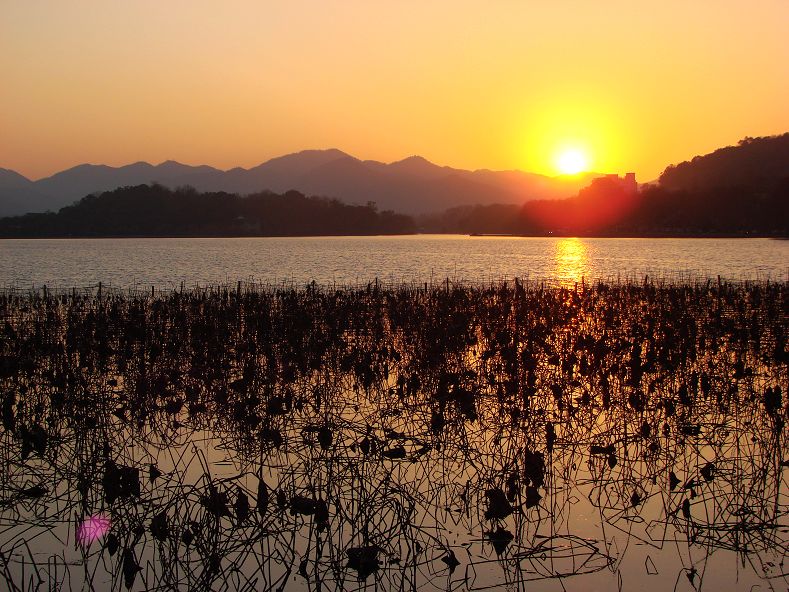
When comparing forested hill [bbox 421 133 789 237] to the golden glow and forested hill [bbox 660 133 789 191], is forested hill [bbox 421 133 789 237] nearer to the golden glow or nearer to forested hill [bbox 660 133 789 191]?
forested hill [bbox 660 133 789 191]

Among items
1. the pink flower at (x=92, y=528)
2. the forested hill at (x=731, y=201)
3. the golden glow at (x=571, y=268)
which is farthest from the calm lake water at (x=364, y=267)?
the forested hill at (x=731, y=201)

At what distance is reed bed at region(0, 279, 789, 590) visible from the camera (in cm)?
594

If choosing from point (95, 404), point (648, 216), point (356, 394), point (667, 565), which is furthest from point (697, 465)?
point (648, 216)

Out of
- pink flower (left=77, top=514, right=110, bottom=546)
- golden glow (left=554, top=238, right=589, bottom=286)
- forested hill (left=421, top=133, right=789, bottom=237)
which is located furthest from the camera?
forested hill (left=421, top=133, right=789, bottom=237)

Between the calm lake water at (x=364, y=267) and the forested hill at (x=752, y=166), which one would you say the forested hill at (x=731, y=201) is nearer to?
the forested hill at (x=752, y=166)

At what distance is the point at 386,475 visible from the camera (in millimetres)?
7555

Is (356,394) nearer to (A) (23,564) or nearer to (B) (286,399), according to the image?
(B) (286,399)

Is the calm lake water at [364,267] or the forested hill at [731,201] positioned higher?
the forested hill at [731,201]

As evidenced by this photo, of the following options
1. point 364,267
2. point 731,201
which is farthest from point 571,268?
point 731,201

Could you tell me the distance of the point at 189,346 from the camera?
15875mm

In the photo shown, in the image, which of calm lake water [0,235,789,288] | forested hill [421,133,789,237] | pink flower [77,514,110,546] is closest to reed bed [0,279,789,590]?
pink flower [77,514,110,546]

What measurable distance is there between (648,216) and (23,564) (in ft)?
651

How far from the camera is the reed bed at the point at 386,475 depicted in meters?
5.94

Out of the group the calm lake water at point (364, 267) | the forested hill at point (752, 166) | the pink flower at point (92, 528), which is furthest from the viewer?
the forested hill at point (752, 166)
